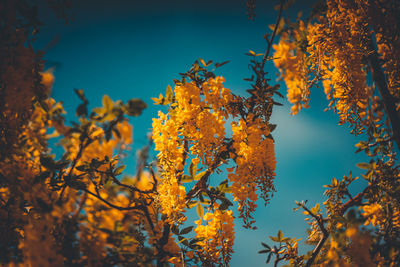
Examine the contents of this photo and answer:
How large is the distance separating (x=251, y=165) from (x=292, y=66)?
1.62 meters

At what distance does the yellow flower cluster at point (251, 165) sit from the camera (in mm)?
1950

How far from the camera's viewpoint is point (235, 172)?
6.69ft

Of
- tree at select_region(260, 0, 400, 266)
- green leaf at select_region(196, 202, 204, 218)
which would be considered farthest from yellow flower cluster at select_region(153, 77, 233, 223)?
tree at select_region(260, 0, 400, 266)

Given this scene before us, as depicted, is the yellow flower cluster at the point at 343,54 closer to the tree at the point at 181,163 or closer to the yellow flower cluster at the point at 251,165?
the tree at the point at 181,163

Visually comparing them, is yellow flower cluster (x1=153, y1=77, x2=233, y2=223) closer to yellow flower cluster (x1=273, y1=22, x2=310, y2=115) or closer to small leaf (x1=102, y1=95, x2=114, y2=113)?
small leaf (x1=102, y1=95, x2=114, y2=113)

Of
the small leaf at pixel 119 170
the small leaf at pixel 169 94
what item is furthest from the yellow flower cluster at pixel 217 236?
the small leaf at pixel 169 94

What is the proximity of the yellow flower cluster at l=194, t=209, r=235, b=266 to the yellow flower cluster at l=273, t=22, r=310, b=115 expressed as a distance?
161 centimetres

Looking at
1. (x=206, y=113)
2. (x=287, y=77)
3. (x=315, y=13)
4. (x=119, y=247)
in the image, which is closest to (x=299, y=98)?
(x=287, y=77)

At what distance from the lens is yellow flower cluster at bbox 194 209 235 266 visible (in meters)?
1.94

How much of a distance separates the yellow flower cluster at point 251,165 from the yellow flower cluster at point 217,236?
19 cm

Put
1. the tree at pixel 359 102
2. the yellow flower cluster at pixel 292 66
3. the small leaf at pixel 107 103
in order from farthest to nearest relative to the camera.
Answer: the yellow flower cluster at pixel 292 66, the tree at pixel 359 102, the small leaf at pixel 107 103

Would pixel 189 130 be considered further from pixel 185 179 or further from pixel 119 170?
pixel 119 170

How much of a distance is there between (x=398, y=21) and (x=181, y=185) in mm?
2444

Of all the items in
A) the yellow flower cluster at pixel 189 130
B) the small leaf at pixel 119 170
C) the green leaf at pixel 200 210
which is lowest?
the green leaf at pixel 200 210
